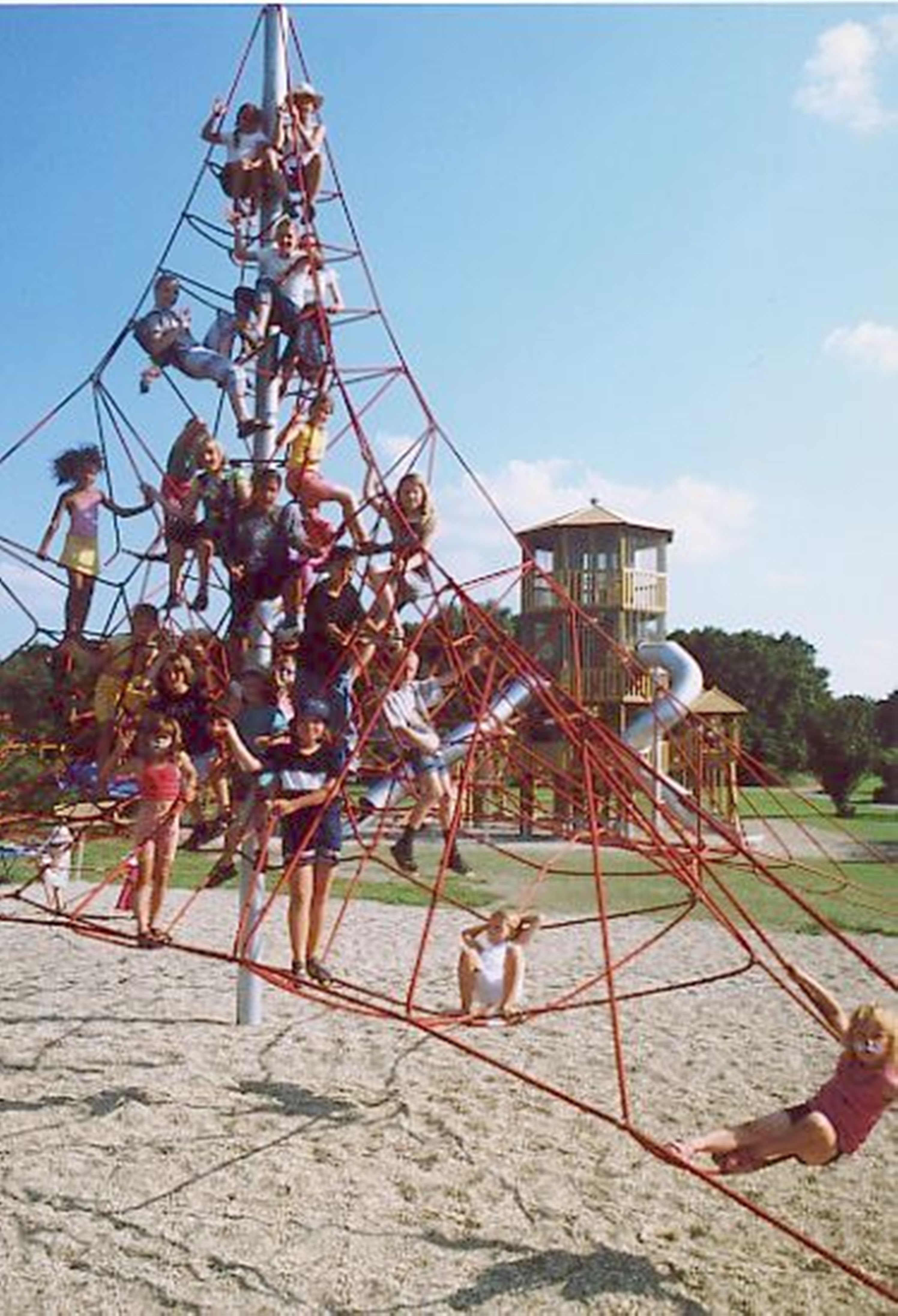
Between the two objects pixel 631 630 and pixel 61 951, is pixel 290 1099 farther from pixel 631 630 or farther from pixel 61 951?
pixel 631 630

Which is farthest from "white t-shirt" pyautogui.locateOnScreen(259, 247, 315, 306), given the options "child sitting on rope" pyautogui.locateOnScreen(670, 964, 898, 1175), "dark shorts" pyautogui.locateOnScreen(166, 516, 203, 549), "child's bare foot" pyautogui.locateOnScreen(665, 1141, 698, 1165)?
"child's bare foot" pyautogui.locateOnScreen(665, 1141, 698, 1165)

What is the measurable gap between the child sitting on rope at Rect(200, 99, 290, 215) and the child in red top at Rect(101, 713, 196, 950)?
297cm

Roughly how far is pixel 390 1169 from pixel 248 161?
5.04 metres

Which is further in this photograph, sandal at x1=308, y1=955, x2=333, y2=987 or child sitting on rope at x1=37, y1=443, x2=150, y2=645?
child sitting on rope at x1=37, y1=443, x2=150, y2=645

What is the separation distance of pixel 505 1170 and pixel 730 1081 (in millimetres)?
1760

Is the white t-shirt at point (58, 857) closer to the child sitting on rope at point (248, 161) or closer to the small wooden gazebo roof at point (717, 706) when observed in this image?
the child sitting on rope at point (248, 161)

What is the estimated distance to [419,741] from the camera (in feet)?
18.2

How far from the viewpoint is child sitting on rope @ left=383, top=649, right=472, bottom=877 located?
5.45 meters

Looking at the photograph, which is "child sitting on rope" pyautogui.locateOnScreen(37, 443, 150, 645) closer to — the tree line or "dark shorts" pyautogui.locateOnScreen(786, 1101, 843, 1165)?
"dark shorts" pyautogui.locateOnScreen(786, 1101, 843, 1165)

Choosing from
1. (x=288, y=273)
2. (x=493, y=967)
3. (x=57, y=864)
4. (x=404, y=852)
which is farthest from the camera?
(x=57, y=864)

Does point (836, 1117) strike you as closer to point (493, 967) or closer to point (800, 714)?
point (493, 967)

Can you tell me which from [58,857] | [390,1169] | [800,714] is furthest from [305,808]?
[800,714]

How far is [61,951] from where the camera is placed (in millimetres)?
9672

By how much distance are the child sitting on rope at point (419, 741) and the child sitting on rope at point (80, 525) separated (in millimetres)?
1651
